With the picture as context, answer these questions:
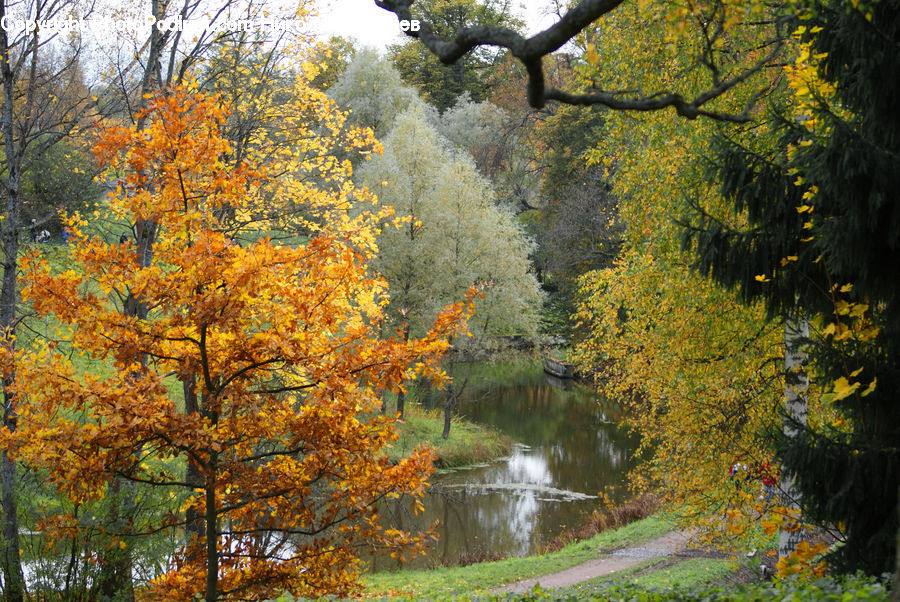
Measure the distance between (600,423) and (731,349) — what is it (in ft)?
56.7

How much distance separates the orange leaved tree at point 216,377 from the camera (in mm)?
5082

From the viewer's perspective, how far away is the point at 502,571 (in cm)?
1215

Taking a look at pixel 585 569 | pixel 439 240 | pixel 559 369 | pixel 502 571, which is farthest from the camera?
pixel 559 369

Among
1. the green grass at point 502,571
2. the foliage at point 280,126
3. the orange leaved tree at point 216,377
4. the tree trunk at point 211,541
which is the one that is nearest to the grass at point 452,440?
the green grass at point 502,571

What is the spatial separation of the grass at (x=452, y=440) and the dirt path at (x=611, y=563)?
308 inches

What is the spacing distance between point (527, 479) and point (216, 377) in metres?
14.8

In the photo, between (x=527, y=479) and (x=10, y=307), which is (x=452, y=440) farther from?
(x=10, y=307)

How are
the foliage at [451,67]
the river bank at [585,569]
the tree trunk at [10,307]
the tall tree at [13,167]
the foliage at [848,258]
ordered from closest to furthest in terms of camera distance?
the foliage at [848,258] < the tree trunk at [10,307] < the tall tree at [13,167] < the river bank at [585,569] < the foliage at [451,67]

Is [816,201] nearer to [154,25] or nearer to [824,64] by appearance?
[824,64]

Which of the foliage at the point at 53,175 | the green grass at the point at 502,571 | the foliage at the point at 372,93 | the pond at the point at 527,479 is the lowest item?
the pond at the point at 527,479

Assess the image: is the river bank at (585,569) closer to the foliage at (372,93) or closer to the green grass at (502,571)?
the green grass at (502,571)

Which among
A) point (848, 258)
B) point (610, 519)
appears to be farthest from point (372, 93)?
point (848, 258)

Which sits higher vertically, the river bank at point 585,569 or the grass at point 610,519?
the river bank at point 585,569

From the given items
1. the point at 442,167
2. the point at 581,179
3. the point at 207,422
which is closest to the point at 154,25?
the point at 207,422
